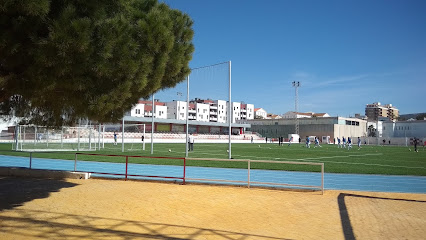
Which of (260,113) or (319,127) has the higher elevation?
(260,113)

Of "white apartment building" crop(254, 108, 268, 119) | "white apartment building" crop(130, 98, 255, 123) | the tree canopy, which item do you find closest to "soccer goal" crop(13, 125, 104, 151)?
the tree canopy

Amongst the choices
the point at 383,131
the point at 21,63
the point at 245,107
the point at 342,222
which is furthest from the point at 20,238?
the point at 245,107

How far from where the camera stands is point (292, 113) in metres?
151

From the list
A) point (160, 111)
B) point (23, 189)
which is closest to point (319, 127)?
point (160, 111)

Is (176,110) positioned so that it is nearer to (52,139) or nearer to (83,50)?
(52,139)

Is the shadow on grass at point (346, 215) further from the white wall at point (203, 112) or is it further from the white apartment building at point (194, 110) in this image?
the white wall at point (203, 112)

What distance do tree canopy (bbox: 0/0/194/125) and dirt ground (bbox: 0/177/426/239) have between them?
2622 millimetres

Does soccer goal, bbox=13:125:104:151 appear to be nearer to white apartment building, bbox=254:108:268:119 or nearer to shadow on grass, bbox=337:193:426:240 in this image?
shadow on grass, bbox=337:193:426:240

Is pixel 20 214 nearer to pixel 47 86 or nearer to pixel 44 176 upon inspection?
pixel 47 86

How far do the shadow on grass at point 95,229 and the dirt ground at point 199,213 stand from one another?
0.02 meters

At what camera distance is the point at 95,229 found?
289 inches

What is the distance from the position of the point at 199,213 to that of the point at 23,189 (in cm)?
706

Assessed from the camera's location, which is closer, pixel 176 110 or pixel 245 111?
pixel 176 110

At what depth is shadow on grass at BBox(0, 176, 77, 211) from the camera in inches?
396
